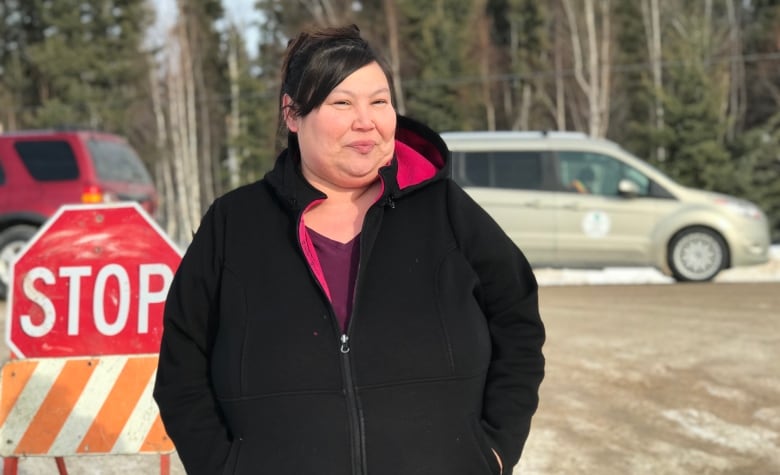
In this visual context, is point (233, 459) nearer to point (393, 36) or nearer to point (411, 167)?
point (411, 167)

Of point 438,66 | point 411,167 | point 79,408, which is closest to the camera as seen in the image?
point 411,167

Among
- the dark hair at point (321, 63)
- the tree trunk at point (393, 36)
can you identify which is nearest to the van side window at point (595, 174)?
the dark hair at point (321, 63)

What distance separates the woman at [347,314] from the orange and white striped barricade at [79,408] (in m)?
1.57

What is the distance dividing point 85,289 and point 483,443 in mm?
2125

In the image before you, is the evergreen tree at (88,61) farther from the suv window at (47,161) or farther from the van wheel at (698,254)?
the van wheel at (698,254)

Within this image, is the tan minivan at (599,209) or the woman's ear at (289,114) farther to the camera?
the tan minivan at (599,209)

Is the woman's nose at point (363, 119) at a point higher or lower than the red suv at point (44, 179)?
higher

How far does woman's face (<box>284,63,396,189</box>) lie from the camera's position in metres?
2.22

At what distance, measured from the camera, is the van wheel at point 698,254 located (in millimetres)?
13039

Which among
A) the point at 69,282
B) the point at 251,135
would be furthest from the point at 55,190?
the point at 251,135

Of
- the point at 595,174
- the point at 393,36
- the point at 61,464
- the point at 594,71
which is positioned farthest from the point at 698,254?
the point at 393,36

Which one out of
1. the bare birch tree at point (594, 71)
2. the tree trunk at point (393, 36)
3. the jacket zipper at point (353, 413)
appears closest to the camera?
the jacket zipper at point (353, 413)

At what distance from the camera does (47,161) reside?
12.0 meters

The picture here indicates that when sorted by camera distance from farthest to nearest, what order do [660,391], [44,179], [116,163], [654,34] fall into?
[654,34], [116,163], [44,179], [660,391]
